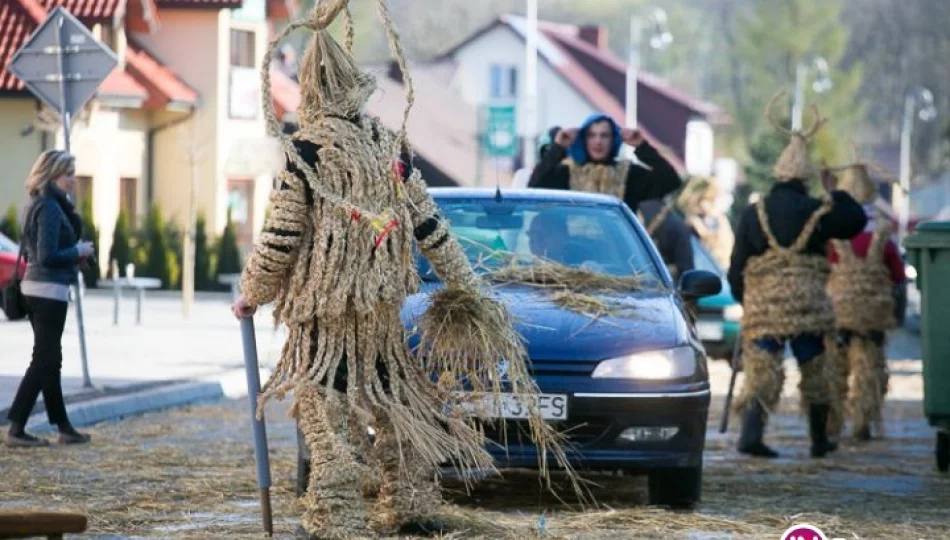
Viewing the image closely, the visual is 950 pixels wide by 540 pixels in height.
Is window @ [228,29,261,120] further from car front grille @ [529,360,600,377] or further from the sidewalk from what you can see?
car front grille @ [529,360,600,377]

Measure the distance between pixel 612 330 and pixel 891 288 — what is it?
216 inches

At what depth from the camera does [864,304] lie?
1465 centimetres

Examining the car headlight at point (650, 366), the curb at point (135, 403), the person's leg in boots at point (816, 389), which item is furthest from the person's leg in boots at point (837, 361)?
Result: the curb at point (135, 403)

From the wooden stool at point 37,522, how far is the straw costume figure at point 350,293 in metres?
1.82

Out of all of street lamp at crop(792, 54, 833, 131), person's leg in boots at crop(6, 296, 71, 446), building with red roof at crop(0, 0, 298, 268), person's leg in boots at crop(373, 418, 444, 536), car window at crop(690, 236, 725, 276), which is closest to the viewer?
person's leg in boots at crop(373, 418, 444, 536)

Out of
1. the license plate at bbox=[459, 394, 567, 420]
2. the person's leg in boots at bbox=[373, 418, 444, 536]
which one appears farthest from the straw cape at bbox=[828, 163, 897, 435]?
the person's leg in boots at bbox=[373, 418, 444, 536]

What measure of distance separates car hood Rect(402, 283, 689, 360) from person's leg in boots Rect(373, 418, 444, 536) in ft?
3.50

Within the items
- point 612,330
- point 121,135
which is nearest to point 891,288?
point 612,330

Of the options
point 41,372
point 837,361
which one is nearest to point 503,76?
point 837,361

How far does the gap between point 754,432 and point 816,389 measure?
1.61 ft

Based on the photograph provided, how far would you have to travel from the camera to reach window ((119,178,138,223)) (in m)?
43.2

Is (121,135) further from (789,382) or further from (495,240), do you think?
(495,240)

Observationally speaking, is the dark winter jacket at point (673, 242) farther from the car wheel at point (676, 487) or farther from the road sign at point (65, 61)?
the car wheel at point (676, 487)

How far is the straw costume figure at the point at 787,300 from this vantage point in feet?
42.3
